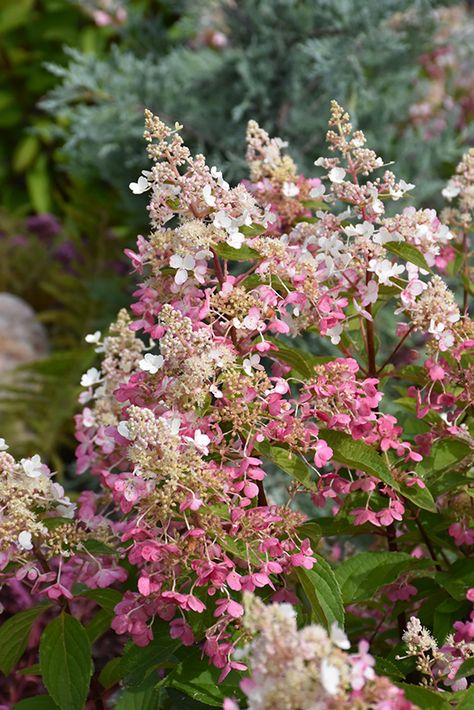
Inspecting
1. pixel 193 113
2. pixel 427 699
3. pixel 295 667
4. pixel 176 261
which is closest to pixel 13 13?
pixel 193 113

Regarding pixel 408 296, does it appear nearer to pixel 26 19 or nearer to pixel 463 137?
pixel 463 137

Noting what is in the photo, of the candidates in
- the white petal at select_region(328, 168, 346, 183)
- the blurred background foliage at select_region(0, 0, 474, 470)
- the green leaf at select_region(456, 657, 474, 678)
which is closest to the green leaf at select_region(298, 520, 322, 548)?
the green leaf at select_region(456, 657, 474, 678)

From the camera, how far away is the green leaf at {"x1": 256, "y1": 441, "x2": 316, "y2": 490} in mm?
1117

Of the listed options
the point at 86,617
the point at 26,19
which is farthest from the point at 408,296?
the point at 26,19

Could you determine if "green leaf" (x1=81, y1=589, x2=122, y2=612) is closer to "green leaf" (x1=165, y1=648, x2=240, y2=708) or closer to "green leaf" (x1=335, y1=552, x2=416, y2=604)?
"green leaf" (x1=165, y1=648, x2=240, y2=708)

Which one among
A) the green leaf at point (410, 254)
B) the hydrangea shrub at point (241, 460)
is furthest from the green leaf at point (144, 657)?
the green leaf at point (410, 254)

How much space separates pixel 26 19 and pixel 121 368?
430cm

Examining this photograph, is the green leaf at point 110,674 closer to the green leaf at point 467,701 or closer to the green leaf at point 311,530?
the green leaf at point 311,530

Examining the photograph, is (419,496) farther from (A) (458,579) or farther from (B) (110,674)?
(B) (110,674)

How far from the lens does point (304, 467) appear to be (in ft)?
3.74

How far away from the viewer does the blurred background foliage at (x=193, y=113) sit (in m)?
3.62

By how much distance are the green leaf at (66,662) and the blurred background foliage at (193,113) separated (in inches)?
85.4

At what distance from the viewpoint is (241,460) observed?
3.63 feet

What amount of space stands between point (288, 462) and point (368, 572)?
228 millimetres
